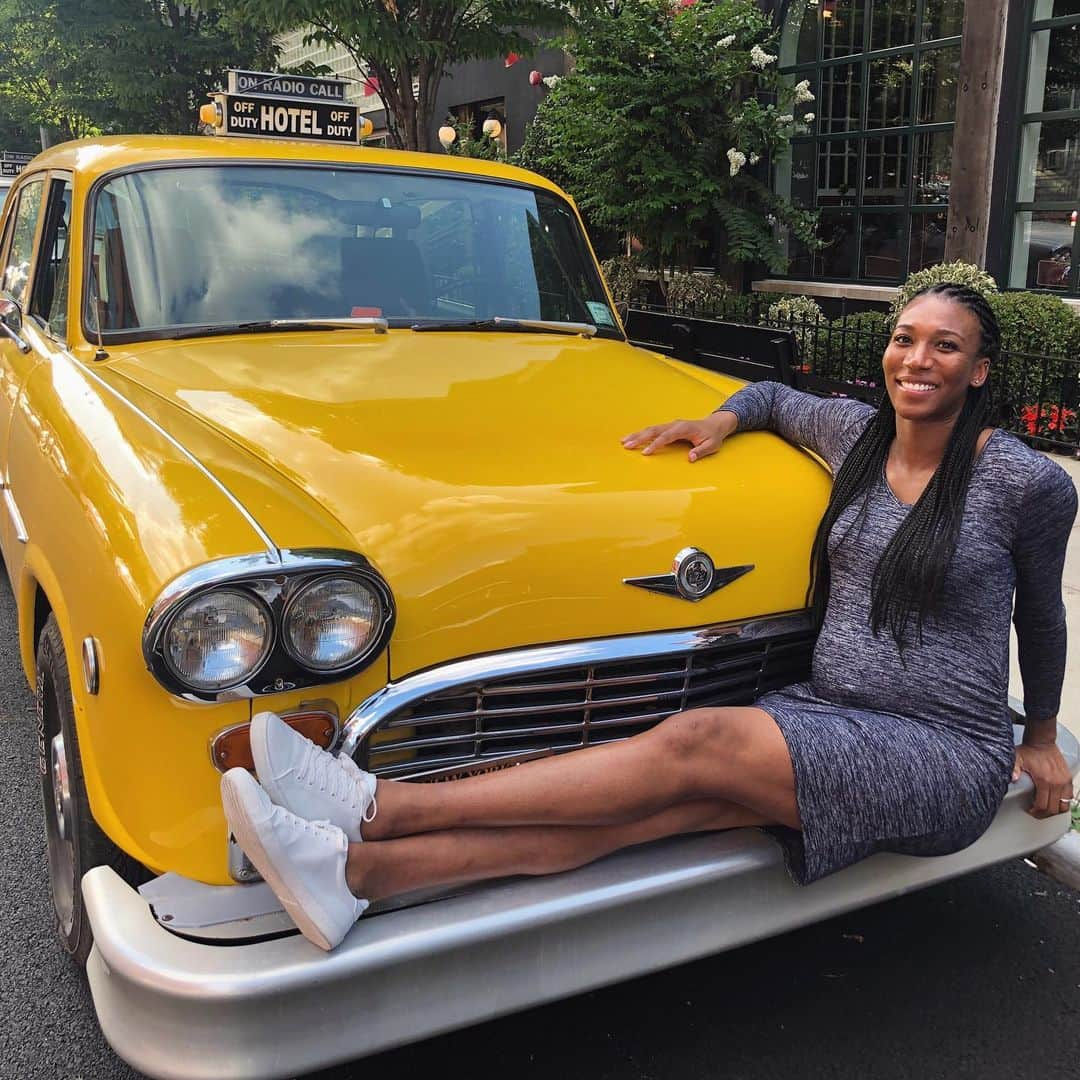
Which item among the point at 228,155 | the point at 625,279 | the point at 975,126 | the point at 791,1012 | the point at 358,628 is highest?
the point at 975,126

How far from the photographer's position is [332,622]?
2018 mm

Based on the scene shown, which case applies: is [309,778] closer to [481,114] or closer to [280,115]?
[280,115]

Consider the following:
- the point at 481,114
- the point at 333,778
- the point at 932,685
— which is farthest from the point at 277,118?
the point at 481,114

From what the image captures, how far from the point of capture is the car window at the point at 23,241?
163 inches

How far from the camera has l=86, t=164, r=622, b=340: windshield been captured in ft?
11.1

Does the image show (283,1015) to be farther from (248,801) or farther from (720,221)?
(720,221)

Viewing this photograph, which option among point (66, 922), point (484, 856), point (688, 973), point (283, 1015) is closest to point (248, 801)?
point (283, 1015)

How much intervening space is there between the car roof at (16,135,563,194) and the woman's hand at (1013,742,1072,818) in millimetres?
2822

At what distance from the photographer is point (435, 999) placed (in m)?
1.95

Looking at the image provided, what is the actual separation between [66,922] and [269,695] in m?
1.08

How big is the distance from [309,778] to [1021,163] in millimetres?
9914

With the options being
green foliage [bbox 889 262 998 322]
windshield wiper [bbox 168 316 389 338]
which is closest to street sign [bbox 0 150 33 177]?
green foliage [bbox 889 262 998 322]

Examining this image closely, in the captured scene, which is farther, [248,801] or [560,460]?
[560,460]

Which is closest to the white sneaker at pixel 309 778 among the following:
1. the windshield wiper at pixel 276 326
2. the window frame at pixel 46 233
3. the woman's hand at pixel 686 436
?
the woman's hand at pixel 686 436
